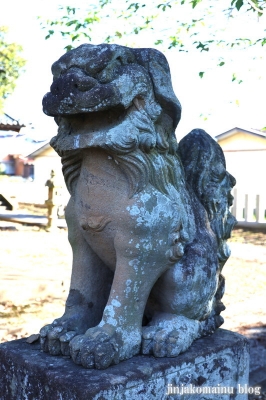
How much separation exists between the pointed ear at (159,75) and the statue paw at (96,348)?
0.90m

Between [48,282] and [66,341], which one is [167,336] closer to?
[66,341]

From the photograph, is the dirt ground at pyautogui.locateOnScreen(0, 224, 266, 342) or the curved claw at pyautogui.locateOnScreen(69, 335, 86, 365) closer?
the curved claw at pyautogui.locateOnScreen(69, 335, 86, 365)

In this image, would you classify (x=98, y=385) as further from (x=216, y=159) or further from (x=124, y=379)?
(x=216, y=159)

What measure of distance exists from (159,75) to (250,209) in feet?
36.1

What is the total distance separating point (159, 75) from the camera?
1.82m

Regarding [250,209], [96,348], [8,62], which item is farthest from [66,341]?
[8,62]

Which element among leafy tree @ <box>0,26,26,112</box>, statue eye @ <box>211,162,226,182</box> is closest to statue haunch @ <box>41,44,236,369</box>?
statue eye @ <box>211,162,226,182</box>

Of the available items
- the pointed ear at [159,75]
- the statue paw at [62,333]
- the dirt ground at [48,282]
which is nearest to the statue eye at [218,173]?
the pointed ear at [159,75]

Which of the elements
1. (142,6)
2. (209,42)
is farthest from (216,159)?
(142,6)

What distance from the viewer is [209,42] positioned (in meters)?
4.88

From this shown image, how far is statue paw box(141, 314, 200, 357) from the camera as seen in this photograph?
182cm

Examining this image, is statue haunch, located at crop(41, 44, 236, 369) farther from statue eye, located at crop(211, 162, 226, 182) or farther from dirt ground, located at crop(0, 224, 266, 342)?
dirt ground, located at crop(0, 224, 266, 342)

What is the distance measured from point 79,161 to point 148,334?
0.73m

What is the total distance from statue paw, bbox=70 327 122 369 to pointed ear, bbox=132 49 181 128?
0.90 meters
